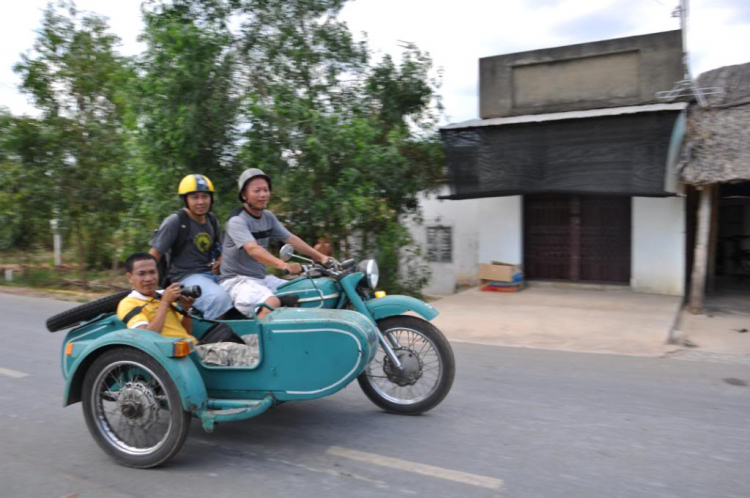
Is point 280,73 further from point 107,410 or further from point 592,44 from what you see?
point 107,410

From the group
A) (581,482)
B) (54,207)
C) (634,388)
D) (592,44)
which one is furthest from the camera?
(54,207)

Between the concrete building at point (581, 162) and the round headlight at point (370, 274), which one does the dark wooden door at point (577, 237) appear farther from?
the round headlight at point (370, 274)

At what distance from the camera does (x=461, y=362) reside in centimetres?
666

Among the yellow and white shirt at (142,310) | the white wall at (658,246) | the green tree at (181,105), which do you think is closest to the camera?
the yellow and white shirt at (142,310)

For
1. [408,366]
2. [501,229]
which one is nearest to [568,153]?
[501,229]

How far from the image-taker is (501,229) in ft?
42.4

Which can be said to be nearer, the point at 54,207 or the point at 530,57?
the point at 530,57

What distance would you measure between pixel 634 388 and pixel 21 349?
682cm

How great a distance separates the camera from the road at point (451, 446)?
3475 millimetres

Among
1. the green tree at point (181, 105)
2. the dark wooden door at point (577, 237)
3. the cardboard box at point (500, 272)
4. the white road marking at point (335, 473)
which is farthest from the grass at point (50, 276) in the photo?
the white road marking at point (335, 473)

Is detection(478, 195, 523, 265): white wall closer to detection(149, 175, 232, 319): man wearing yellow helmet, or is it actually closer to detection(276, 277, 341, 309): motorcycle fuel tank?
detection(276, 277, 341, 309): motorcycle fuel tank

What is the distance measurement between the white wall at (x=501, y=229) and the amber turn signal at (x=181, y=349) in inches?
389

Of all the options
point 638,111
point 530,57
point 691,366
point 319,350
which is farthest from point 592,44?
point 319,350

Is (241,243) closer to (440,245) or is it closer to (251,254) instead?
(251,254)
